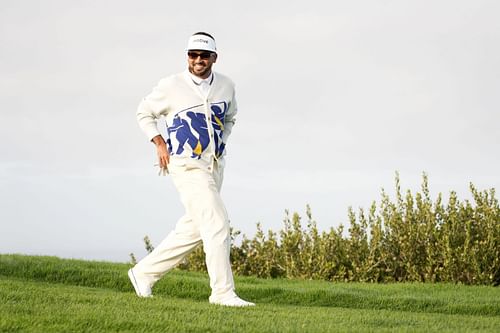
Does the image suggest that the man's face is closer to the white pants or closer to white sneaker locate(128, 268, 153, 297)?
the white pants

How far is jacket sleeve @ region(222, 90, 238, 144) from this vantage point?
27.5 ft

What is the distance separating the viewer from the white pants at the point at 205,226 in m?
7.75

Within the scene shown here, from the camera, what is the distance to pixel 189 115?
26.3 feet

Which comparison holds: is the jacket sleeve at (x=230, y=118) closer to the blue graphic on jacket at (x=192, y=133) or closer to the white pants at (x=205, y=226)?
the blue graphic on jacket at (x=192, y=133)

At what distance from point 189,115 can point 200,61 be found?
57 cm

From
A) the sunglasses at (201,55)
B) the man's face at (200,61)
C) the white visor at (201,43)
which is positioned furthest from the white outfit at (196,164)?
the white visor at (201,43)

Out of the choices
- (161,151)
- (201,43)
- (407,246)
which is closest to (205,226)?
(161,151)

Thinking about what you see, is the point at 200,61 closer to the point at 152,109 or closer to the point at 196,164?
the point at 152,109

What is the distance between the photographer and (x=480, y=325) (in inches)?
289

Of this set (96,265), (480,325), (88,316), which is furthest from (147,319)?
(96,265)

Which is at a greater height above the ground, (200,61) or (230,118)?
(200,61)

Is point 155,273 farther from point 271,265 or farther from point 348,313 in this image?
point 271,265

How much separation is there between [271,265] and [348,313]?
6.42m

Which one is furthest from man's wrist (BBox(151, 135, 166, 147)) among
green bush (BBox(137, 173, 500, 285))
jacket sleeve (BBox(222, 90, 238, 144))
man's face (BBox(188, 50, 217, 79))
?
green bush (BBox(137, 173, 500, 285))
